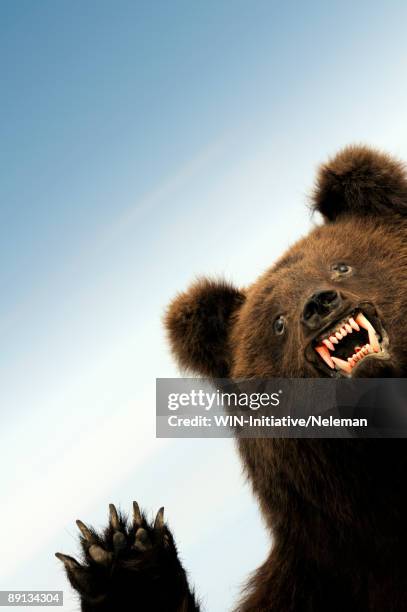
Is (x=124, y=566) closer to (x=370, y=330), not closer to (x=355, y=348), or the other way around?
(x=355, y=348)

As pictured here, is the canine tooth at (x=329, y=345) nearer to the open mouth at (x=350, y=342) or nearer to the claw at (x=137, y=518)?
the open mouth at (x=350, y=342)

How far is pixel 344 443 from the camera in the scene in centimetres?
533

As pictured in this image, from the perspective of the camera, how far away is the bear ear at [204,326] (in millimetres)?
6551

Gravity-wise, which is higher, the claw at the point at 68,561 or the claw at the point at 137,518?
the claw at the point at 137,518

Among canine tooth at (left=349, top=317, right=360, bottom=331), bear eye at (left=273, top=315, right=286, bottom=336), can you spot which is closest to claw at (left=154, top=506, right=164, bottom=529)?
bear eye at (left=273, top=315, right=286, bottom=336)

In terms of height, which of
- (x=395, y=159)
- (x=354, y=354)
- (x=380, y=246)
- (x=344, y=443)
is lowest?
(x=344, y=443)

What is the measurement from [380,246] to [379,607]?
238 cm

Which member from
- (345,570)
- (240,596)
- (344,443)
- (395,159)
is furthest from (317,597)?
(395,159)

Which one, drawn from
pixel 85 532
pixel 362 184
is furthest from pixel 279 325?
pixel 85 532

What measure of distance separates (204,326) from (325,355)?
1674 millimetres

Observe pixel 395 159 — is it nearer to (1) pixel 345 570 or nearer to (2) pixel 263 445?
(2) pixel 263 445

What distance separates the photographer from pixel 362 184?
625cm

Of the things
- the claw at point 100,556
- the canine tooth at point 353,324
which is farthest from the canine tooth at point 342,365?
the claw at point 100,556

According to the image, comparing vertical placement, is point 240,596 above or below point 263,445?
below
